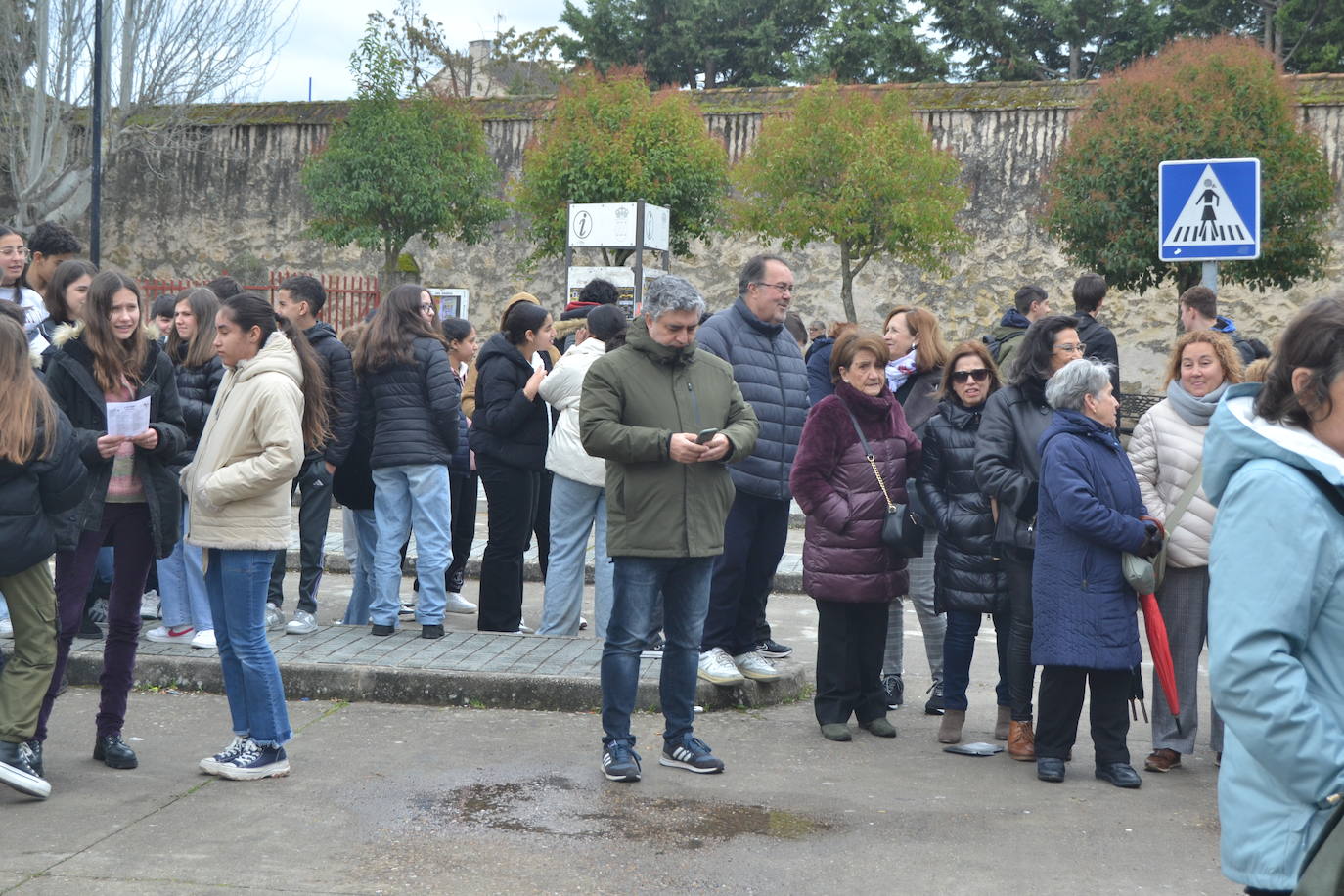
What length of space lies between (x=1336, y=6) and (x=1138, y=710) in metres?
32.4

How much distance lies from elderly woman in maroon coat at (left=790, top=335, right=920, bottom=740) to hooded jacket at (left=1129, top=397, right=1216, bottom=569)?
3.47 ft

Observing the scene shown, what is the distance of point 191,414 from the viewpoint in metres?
7.22

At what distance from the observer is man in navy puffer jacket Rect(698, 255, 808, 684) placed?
→ 671cm

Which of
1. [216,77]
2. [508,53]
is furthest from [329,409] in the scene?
[508,53]

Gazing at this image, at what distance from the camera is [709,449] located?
5.48 metres

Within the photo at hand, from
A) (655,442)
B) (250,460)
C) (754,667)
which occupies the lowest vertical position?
(754,667)

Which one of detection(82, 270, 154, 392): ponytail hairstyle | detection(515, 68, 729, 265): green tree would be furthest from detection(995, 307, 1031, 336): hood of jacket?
detection(515, 68, 729, 265): green tree

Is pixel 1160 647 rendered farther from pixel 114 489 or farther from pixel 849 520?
pixel 114 489

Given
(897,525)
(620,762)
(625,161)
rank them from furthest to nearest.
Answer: (625,161), (897,525), (620,762)

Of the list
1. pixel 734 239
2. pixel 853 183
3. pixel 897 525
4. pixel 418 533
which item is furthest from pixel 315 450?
pixel 734 239

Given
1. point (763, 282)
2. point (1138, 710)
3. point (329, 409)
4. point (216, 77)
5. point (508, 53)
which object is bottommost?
point (1138, 710)

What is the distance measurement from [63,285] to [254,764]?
237 cm

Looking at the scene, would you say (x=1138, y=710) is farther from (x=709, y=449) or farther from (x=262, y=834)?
(x=262, y=834)

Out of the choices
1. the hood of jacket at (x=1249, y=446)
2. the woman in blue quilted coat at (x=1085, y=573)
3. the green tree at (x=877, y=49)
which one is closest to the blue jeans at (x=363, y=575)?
the woman in blue quilted coat at (x=1085, y=573)
